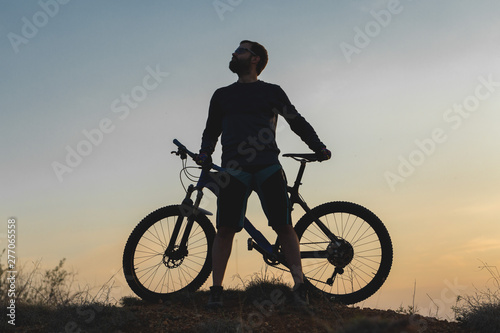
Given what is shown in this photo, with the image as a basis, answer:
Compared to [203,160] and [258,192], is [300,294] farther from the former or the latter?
[203,160]

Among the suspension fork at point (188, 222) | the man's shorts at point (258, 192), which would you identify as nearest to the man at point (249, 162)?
the man's shorts at point (258, 192)

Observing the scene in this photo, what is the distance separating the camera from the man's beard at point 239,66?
18.1ft

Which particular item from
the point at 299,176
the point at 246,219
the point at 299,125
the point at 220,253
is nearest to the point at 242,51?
the point at 299,125

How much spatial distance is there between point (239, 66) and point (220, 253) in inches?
74.5

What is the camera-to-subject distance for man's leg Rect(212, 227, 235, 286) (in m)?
5.36

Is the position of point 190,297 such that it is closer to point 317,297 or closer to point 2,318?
point 317,297

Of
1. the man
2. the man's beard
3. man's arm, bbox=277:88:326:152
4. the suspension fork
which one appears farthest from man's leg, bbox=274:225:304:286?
the man's beard

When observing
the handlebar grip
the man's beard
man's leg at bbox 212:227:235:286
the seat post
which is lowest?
man's leg at bbox 212:227:235:286

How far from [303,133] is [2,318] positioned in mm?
3629

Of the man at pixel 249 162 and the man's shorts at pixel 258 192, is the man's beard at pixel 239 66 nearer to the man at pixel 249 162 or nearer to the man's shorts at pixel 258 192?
the man at pixel 249 162

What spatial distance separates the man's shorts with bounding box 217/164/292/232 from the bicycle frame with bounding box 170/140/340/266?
29 centimetres

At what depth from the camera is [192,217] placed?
582 cm

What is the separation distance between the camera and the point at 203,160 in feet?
18.1

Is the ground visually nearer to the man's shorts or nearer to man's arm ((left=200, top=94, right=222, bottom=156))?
the man's shorts
